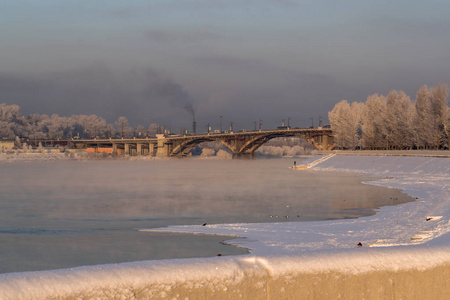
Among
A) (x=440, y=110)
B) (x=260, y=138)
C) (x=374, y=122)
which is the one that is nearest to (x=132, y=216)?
(x=440, y=110)

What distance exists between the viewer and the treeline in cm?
10294

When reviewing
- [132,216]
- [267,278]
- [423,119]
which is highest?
[423,119]

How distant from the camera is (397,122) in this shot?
386ft

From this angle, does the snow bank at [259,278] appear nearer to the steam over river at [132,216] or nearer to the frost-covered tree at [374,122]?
the steam over river at [132,216]

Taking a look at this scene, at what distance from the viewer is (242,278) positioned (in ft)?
16.4

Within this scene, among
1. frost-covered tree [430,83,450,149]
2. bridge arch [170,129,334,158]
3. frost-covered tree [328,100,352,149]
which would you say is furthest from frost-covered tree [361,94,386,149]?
bridge arch [170,129,334,158]

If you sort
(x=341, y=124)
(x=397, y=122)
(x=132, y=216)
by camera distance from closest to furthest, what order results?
(x=132, y=216), (x=397, y=122), (x=341, y=124)

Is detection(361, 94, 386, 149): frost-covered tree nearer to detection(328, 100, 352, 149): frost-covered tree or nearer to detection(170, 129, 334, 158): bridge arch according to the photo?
detection(328, 100, 352, 149): frost-covered tree

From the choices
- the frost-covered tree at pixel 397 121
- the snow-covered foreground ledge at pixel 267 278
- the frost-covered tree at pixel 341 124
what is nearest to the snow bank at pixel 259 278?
the snow-covered foreground ledge at pixel 267 278

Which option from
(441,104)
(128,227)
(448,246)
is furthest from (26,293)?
(441,104)

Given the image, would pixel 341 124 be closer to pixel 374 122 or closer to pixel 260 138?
pixel 374 122

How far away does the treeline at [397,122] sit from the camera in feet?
338

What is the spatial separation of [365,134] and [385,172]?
38322mm

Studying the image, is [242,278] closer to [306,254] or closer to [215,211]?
[306,254]
